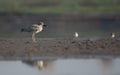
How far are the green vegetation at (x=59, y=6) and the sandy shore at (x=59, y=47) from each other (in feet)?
45.6

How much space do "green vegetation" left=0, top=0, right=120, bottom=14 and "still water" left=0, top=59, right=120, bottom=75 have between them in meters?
16.9

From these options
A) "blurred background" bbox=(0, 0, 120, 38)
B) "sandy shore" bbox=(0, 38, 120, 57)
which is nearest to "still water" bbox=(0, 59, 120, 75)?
"sandy shore" bbox=(0, 38, 120, 57)

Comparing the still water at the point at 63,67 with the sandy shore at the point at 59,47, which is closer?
the still water at the point at 63,67

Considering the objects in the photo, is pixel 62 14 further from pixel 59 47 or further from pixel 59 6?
pixel 59 47

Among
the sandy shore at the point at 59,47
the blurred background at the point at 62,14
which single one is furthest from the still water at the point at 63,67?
the blurred background at the point at 62,14

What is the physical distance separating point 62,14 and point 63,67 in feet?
60.7

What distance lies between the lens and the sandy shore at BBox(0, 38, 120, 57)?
2152 cm

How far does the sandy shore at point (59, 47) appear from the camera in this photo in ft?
70.6

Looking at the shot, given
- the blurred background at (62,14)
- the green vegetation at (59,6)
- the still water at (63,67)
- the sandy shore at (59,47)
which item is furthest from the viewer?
the green vegetation at (59,6)

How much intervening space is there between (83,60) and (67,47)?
174 centimetres

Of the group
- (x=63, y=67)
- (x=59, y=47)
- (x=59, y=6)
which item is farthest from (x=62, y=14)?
(x=63, y=67)

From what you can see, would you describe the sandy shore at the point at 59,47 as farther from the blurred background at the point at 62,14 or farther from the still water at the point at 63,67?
the blurred background at the point at 62,14

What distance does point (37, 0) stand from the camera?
40.1 m

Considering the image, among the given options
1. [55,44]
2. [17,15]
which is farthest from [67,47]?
[17,15]
